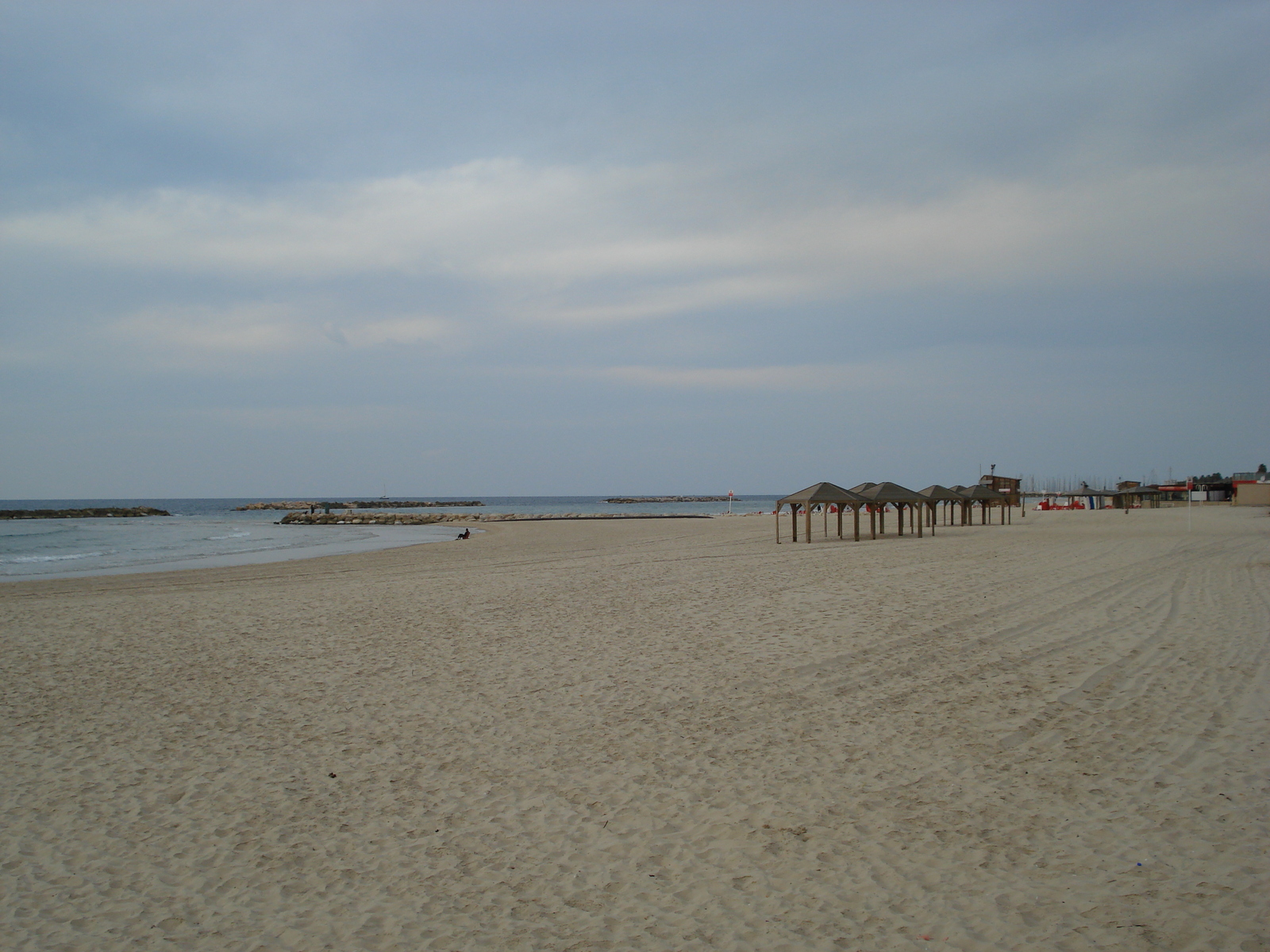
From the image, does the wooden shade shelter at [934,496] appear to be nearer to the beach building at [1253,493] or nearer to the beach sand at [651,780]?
the beach sand at [651,780]

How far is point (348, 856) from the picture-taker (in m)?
3.70

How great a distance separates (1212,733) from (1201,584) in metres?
7.53

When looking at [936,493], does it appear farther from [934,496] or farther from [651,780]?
[651,780]

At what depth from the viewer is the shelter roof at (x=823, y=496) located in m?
19.7

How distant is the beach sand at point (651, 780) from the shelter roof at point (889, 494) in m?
11.6

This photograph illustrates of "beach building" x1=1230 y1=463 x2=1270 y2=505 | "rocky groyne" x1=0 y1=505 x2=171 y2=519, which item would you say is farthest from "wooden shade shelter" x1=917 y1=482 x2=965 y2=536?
"rocky groyne" x1=0 y1=505 x2=171 y2=519

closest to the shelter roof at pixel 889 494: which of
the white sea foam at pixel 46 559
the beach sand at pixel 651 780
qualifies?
the beach sand at pixel 651 780

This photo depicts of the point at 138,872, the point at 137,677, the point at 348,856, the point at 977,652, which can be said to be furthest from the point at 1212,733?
the point at 137,677

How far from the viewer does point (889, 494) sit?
854 inches

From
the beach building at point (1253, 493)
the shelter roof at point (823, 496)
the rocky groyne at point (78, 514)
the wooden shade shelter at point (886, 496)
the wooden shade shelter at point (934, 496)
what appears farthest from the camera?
the rocky groyne at point (78, 514)

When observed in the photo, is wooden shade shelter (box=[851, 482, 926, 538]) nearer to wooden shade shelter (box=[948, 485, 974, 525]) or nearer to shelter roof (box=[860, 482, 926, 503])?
shelter roof (box=[860, 482, 926, 503])

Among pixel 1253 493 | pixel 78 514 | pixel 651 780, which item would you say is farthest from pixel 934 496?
pixel 78 514

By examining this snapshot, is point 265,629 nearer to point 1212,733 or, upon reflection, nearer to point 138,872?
point 138,872

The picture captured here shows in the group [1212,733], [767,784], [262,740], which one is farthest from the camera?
[262,740]
